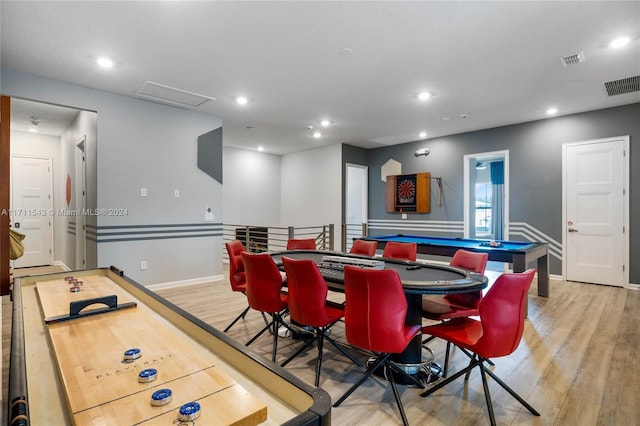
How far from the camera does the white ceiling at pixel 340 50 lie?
8.69ft

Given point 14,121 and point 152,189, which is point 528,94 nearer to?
point 152,189

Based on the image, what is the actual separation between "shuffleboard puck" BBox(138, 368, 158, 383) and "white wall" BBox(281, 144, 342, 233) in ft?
22.8

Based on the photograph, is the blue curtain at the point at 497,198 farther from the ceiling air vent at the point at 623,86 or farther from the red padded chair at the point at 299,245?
the red padded chair at the point at 299,245

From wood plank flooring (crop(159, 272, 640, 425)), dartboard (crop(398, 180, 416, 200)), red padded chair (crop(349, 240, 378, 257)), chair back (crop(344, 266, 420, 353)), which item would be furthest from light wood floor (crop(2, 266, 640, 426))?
dartboard (crop(398, 180, 416, 200))

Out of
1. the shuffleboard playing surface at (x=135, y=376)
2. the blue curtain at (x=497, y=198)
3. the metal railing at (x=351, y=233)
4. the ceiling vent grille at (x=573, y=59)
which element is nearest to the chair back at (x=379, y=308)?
the shuffleboard playing surface at (x=135, y=376)

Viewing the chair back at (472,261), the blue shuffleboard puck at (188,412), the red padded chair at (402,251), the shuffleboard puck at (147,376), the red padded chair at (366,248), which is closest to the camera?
the blue shuffleboard puck at (188,412)

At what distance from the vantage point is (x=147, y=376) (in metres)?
0.81

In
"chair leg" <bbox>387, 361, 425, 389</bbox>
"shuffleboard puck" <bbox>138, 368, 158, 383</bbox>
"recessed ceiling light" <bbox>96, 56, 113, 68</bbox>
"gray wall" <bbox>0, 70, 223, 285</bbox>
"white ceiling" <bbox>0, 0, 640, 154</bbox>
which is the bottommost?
"chair leg" <bbox>387, 361, 425, 389</bbox>

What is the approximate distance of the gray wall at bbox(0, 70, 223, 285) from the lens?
437cm

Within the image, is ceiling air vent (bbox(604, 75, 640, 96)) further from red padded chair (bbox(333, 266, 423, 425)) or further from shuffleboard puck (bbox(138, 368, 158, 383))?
shuffleboard puck (bbox(138, 368, 158, 383))

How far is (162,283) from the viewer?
4.95 meters

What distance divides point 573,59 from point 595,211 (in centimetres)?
297

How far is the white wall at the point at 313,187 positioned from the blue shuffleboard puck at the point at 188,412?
278 inches

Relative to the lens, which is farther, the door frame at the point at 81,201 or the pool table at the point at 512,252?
the door frame at the point at 81,201
